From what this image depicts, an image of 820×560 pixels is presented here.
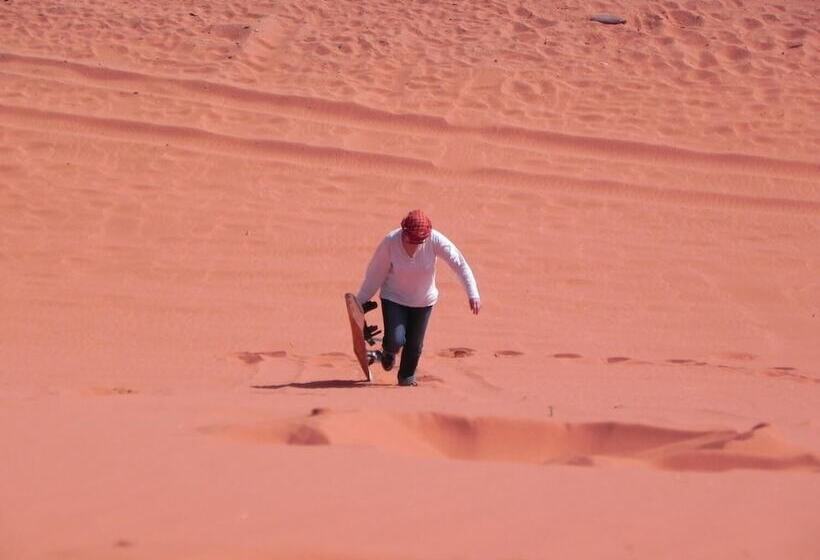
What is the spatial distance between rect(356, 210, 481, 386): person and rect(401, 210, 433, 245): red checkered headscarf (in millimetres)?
28

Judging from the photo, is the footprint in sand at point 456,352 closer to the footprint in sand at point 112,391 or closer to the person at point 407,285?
the person at point 407,285

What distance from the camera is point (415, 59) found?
16016 mm

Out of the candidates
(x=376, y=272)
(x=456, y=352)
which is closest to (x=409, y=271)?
(x=376, y=272)

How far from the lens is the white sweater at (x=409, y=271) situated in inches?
284

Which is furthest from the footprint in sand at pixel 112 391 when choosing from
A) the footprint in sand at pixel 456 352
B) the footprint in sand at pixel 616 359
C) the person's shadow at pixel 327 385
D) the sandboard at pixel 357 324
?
the footprint in sand at pixel 616 359

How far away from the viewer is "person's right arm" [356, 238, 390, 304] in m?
7.22

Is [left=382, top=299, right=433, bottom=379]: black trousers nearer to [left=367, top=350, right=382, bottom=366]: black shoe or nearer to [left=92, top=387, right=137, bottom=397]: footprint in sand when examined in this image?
[left=367, top=350, right=382, bottom=366]: black shoe

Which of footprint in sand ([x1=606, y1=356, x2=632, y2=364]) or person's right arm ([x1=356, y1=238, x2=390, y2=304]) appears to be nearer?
person's right arm ([x1=356, y1=238, x2=390, y2=304])

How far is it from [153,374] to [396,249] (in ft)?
6.02

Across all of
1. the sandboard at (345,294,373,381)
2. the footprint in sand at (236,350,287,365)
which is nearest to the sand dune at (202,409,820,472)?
the sandboard at (345,294,373,381)

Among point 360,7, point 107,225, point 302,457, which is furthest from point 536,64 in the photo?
point 302,457

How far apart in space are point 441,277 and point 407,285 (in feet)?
11.6

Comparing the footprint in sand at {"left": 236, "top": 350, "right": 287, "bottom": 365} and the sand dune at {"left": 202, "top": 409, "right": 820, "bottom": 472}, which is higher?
the sand dune at {"left": 202, "top": 409, "right": 820, "bottom": 472}

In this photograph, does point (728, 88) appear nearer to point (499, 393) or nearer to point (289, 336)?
point (289, 336)
